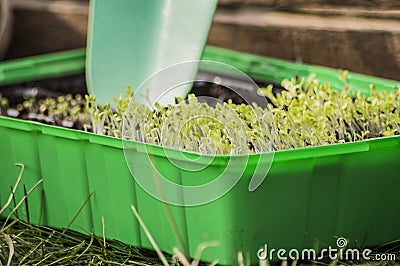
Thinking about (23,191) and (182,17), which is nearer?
(23,191)

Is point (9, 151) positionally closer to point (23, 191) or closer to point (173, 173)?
point (23, 191)

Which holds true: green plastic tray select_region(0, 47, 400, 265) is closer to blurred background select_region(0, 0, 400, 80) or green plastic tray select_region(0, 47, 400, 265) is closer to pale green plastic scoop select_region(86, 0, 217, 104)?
pale green plastic scoop select_region(86, 0, 217, 104)

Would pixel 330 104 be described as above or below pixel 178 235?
above

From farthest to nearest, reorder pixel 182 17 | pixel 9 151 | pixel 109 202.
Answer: pixel 182 17
pixel 9 151
pixel 109 202

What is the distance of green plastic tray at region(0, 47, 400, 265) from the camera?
899 millimetres

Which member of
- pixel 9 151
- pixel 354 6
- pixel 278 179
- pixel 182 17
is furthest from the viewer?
pixel 354 6

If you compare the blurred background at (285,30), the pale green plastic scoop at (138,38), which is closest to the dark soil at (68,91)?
the pale green plastic scoop at (138,38)

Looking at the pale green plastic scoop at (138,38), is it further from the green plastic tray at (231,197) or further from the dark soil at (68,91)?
the green plastic tray at (231,197)

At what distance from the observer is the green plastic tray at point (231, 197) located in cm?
90

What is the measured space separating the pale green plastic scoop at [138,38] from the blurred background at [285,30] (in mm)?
331

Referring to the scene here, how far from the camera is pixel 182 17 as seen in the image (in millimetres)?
1276

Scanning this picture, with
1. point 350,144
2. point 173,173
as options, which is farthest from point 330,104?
point 173,173

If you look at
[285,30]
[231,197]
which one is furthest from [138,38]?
[231,197]

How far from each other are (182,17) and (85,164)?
36cm
